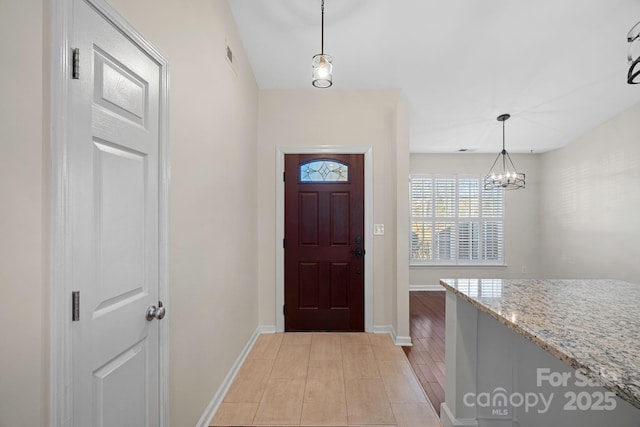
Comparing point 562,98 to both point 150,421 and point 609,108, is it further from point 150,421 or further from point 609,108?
point 150,421

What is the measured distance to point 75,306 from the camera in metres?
0.95

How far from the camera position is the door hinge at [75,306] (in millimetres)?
937

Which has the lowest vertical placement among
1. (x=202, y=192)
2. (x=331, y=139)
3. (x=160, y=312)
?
(x=160, y=312)

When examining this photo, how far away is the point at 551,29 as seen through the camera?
9.00ft

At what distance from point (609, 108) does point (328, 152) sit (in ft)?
13.1

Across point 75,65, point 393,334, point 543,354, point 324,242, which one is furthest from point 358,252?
point 75,65

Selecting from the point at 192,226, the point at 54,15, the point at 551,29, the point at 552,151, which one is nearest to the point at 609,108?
the point at 552,151

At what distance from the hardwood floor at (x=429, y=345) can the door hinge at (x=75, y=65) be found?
2.65m

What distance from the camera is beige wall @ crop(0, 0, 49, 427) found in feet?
2.46

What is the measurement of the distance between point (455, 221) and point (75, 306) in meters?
6.00

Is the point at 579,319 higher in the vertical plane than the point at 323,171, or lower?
lower

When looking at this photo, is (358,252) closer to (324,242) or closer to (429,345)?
(324,242)

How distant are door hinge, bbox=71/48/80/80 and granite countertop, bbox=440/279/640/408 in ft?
5.58

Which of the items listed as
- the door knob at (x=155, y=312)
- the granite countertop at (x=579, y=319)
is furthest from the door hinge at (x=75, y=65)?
the granite countertop at (x=579, y=319)
